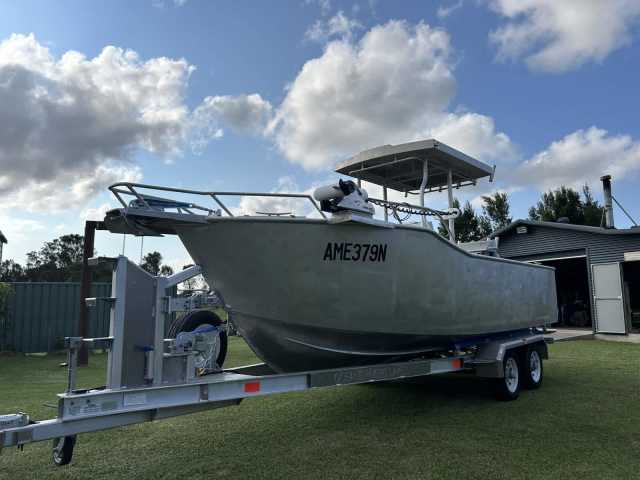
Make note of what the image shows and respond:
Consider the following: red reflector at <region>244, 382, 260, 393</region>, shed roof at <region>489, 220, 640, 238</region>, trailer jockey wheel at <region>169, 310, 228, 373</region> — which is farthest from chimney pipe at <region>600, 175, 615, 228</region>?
red reflector at <region>244, 382, 260, 393</region>

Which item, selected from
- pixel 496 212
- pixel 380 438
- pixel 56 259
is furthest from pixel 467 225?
pixel 56 259

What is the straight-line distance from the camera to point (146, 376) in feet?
12.8

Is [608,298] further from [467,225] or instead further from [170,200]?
[467,225]

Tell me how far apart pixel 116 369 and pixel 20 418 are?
29.2 inches

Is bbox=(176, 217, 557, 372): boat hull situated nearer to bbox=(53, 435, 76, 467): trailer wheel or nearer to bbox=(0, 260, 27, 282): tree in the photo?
bbox=(53, 435, 76, 467): trailer wheel

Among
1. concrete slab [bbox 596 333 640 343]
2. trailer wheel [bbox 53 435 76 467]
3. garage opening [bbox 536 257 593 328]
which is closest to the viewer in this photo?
trailer wheel [bbox 53 435 76 467]

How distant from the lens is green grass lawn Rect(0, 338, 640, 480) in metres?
3.79

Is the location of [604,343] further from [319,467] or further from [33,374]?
[33,374]

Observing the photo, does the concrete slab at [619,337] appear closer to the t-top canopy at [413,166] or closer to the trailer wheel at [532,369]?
the t-top canopy at [413,166]

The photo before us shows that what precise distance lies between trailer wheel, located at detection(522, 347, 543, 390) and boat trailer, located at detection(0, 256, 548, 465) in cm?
255

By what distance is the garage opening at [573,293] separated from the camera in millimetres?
18869

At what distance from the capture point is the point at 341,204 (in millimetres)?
A: 4289

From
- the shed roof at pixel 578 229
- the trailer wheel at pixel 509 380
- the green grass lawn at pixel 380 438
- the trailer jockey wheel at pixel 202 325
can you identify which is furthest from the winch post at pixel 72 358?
the shed roof at pixel 578 229

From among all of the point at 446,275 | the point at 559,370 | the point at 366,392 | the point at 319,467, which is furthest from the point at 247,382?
the point at 559,370
